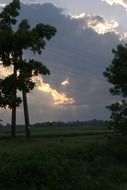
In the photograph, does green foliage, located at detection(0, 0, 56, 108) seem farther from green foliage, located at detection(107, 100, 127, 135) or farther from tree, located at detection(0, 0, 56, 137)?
green foliage, located at detection(107, 100, 127, 135)

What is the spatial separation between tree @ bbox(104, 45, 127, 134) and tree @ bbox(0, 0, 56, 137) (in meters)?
7.23

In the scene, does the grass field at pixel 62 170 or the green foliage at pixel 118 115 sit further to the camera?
the green foliage at pixel 118 115

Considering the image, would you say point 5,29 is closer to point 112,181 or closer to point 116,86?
point 116,86

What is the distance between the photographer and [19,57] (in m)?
47.5

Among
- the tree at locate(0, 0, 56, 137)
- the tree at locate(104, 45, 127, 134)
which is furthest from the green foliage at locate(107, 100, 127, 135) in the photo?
the tree at locate(0, 0, 56, 137)

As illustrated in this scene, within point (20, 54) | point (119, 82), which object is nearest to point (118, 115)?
point (119, 82)

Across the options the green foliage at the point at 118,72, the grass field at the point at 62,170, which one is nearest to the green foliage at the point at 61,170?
the grass field at the point at 62,170

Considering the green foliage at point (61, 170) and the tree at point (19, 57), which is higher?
the tree at point (19, 57)

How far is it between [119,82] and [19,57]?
10.2m

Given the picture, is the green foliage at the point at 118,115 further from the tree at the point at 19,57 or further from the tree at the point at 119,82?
the tree at the point at 19,57

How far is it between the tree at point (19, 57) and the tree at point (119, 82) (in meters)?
7.23

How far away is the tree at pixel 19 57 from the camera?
45719 millimetres

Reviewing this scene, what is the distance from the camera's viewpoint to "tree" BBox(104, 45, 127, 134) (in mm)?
40344

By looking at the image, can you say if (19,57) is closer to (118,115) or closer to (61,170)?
(118,115)
